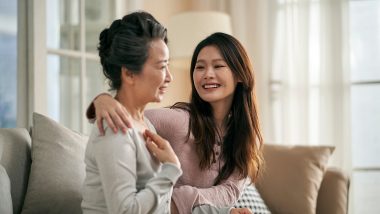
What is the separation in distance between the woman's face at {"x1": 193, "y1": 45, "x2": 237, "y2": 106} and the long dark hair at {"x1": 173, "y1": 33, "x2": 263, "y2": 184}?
2cm

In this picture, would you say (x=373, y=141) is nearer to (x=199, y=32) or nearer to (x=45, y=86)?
(x=199, y=32)

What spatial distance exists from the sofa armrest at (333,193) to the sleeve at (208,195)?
719mm

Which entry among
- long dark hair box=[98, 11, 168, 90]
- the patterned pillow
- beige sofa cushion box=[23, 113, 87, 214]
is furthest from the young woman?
long dark hair box=[98, 11, 168, 90]

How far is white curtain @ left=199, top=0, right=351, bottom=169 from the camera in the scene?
12.2 feet

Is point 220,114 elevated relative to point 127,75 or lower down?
lower down

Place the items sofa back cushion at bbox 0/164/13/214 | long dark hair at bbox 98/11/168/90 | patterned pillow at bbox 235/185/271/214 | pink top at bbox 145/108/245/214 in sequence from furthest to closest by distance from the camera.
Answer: patterned pillow at bbox 235/185/271/214
pink top at bbox 145/108/245/214
sofa back cushion at bbox 0/164/13/214
long dark hair at bbox 98/11/168/90

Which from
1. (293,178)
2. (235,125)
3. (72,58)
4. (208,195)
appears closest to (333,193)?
(293,178)

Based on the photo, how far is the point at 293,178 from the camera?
2564 millimetres

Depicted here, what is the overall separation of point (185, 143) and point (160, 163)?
534 mm

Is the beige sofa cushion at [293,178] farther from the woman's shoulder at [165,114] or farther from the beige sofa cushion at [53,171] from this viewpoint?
the beige sofa cushion at [53,171]

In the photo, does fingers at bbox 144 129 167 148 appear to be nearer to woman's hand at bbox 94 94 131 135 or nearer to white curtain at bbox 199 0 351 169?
woman's hand at bbox 94 94 131 135

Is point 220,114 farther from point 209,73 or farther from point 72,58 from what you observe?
point 72,58

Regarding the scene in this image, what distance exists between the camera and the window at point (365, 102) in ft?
12.3

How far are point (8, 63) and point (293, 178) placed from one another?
1.53 metres
